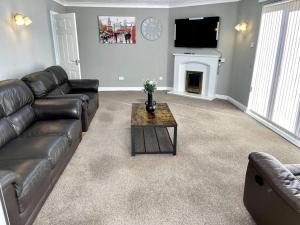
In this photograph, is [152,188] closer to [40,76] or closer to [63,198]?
[63,198]

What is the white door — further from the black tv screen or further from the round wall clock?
the black tv screen

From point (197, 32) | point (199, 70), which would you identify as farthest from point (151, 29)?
point (199, 70)

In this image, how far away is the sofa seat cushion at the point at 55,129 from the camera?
8.60 ft

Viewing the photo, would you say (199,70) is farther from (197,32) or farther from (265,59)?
(265,59)

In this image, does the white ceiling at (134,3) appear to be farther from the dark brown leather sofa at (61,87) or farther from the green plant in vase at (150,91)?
the green plant in vase at (150,91)

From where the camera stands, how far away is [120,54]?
659cm

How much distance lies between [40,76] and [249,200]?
3.46m

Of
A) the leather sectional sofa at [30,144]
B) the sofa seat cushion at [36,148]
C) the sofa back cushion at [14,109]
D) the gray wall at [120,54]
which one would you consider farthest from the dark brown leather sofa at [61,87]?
the gray wall at [120,54]

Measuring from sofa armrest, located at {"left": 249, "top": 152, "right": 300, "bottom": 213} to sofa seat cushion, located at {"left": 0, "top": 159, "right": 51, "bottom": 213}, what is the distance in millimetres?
1831

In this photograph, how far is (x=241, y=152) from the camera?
318 centimetres

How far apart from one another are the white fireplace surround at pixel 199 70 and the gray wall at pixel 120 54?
19.9 inches

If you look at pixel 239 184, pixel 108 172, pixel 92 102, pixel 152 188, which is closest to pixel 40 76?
pixel 92 102

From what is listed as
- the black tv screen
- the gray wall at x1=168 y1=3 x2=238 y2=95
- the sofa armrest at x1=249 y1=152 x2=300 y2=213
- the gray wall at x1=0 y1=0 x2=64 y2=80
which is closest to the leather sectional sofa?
the gray wall at x1=0 y1=0 x2=64 y2=80

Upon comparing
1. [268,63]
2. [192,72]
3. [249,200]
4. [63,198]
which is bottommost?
[63,198]
